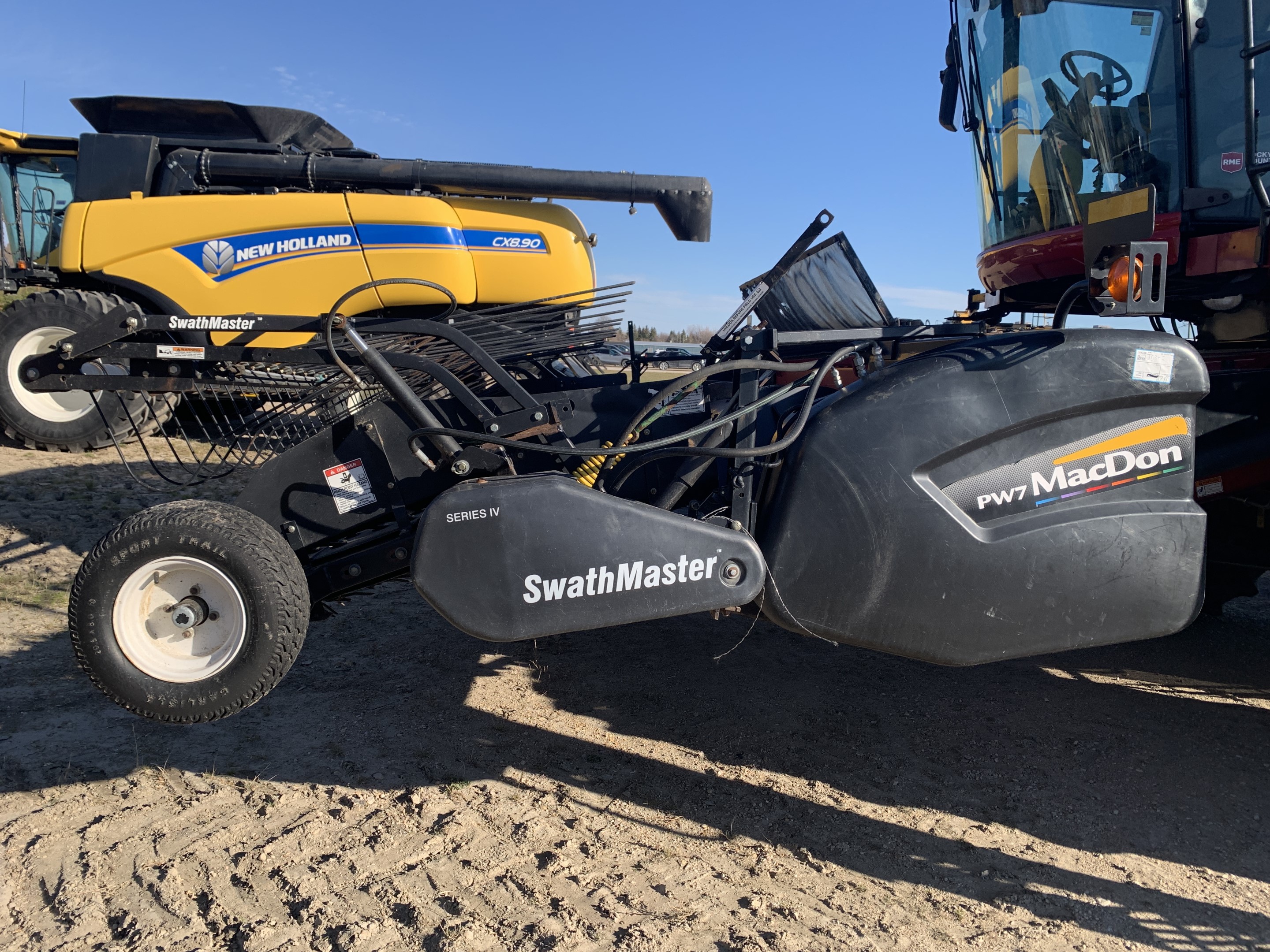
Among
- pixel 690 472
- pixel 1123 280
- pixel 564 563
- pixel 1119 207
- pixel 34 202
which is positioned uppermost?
pixel 34 202

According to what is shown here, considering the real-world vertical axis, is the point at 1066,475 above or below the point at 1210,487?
above

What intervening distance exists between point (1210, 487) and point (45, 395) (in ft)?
21.9

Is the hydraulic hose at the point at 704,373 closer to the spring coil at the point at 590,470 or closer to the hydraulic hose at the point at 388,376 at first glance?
the spring coil at the point at 590,470

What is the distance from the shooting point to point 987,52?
4.09m

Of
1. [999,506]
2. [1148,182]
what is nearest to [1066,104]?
[1148,182]

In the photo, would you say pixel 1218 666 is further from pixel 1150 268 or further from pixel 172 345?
pixel 172 345

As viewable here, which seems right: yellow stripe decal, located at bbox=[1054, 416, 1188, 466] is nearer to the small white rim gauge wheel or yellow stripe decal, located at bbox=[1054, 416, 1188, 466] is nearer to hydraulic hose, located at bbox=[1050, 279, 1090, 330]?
hydraulic hose, located at bbox=[1050, 279, 1090, 330]

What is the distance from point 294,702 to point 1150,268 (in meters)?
3.45

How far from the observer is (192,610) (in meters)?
2.57

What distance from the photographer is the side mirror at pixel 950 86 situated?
14.1 feet

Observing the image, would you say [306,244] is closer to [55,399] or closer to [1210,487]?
[55,399]

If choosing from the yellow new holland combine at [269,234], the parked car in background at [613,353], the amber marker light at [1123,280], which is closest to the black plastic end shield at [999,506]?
the amber marker light at [1123,280]

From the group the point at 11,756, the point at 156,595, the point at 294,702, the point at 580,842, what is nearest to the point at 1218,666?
the point at 580,842

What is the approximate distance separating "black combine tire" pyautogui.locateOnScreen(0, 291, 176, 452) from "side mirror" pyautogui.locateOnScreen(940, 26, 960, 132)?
16.0ft
